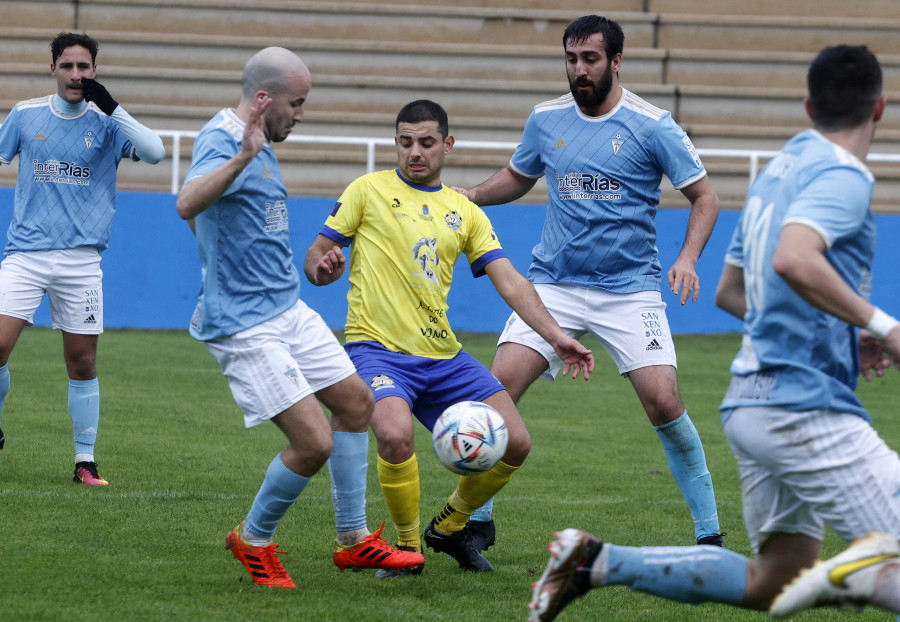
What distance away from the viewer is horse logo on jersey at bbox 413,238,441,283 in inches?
204

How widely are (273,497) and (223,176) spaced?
1279 millimetres

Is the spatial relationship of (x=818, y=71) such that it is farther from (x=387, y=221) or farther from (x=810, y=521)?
(x=387, y=221)

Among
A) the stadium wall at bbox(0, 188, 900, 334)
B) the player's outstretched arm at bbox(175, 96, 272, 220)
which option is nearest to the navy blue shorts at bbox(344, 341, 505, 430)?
the player's outstretched arm at bbox(175, 96, 272, 220)

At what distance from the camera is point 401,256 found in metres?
5.18

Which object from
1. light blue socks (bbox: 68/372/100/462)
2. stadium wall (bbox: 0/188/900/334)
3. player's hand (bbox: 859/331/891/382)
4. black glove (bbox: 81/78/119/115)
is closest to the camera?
player's hand (bbox: 859/331/891/382)

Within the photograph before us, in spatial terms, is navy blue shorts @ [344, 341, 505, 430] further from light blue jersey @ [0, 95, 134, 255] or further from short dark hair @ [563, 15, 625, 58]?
light blue jersey @ [0, 95, 134, 255]

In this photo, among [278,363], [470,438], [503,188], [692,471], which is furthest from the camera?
[503,188]

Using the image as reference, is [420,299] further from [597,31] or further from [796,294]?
[796,294]

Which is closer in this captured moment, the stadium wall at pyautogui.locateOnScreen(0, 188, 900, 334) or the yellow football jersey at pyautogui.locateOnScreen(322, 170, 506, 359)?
the yellow football jersey at pyautogui.locateOnScreen(322, 170, 506, 359)

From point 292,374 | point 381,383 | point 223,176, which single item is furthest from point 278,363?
point 223,176

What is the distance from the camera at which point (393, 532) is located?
227 inches

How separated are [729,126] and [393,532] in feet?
43.2

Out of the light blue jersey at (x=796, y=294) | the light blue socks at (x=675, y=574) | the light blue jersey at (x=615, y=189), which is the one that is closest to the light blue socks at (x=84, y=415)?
the light blue jersey at (x=615, y=189)

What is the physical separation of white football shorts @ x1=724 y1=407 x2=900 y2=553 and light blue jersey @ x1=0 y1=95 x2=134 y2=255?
14.7ft
